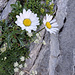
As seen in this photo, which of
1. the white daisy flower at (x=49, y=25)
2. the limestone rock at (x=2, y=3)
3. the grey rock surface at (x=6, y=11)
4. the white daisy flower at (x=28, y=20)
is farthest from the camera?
the limestone rock at (x=2, y=3)

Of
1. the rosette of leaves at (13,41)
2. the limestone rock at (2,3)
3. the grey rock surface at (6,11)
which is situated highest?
the limestone rock at (2,3)

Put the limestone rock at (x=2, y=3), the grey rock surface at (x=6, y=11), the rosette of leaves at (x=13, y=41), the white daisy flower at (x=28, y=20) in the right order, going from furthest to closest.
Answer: the limestone rock at (x=2, y=3) < the grey rock surface at (x=6, y=11) < the rosette of leaves at (x=13, y=41) < the white daisy flower at (x=28, y=20)

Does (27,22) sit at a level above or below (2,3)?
below

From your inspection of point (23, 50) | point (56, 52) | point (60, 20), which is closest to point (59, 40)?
point (56, 52)

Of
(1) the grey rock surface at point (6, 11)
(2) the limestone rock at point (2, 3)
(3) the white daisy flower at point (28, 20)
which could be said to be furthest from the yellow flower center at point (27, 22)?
(2) the limestone rock at point (2, 3)

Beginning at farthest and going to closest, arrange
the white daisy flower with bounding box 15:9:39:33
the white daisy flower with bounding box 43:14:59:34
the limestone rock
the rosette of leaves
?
Result: the limestone rock
the rosette of leaves
the white daisy flower with bounding box 43:14:59:34
the white daisy flower with bounding box 15:9:39:33

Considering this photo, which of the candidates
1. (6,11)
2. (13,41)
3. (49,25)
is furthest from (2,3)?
(49,25)

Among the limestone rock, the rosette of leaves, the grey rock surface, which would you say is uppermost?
the limestone rock

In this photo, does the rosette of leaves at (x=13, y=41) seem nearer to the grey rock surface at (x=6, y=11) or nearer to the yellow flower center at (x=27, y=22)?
the grey rock surface at (x=6, y=11)

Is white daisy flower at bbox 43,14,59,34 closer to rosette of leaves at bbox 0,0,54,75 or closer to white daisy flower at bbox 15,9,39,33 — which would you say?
white daisy flower at bbox 15,9,39,33

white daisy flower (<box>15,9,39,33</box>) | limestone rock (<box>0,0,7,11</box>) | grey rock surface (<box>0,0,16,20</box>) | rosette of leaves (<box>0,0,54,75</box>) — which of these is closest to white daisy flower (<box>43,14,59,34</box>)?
white daisy flower (<box>15,9,39,33</box>)

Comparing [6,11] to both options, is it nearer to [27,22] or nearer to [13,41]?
[13,41]
